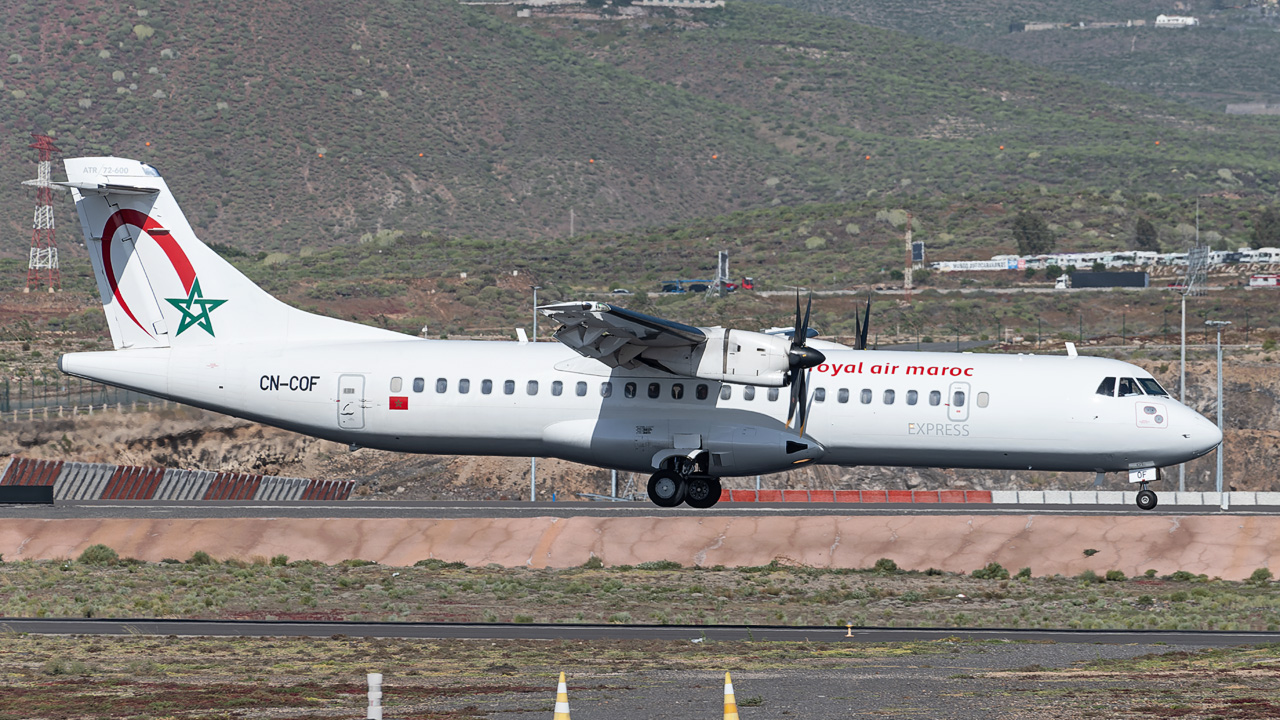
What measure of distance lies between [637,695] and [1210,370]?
59961 mm

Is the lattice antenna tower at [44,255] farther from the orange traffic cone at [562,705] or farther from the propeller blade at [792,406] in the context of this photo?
the orange traffic cone at [562,705]

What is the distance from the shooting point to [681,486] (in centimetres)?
3378

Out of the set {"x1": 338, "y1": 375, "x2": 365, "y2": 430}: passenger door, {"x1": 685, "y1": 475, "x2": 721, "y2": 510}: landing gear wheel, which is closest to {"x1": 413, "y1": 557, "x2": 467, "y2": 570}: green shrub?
{"x1": 338, "y1": 375, "x2": 365, "y2": 430}: passenger door

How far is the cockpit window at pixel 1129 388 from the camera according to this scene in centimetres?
3372

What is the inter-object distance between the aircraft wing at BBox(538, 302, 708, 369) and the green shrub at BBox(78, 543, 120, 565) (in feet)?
46.5

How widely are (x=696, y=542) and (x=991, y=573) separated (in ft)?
25.5

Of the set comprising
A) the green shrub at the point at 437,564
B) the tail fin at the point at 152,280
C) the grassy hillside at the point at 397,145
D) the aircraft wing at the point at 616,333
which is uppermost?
the grassy hillside at the point at 397,145

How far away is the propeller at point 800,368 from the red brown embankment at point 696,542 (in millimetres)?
6437

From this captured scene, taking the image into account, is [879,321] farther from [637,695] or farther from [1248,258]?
[637,695]

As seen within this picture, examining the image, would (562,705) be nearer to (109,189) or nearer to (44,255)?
(109,189)

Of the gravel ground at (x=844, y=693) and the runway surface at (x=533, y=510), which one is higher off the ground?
the runway surface at (x=533, y=510)

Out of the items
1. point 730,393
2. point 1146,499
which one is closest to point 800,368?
point 730,393

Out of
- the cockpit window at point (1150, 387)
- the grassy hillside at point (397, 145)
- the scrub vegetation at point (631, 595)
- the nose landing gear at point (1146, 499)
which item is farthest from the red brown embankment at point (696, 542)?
the grassy hillside at point (397, 145)

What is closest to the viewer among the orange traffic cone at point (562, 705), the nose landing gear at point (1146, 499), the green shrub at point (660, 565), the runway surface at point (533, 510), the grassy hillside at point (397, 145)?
the orange traffic cone at point (562, 705)
